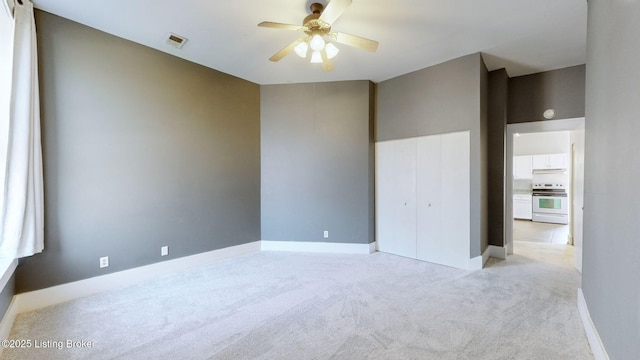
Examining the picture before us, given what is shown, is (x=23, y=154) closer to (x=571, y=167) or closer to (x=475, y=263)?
(x=475, y=263)

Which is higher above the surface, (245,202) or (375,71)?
(375,71)

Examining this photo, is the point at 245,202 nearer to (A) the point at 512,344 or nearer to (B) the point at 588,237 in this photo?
(A) the point at 512,344

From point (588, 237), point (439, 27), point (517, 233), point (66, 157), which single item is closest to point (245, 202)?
point (66, 157)

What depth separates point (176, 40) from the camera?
3117mm

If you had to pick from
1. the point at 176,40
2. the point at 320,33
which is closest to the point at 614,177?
the point at 320,33

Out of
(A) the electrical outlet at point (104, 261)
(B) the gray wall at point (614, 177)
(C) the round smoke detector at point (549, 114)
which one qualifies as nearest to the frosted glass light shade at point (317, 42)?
(B) the gray wall at point (614, 177)

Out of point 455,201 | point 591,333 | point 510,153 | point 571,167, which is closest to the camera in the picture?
point 591,333

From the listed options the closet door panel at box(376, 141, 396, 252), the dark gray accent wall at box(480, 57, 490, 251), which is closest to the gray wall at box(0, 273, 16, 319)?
the closet door panel at box(376, 141, 396, 252)

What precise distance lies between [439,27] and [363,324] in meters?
3.06

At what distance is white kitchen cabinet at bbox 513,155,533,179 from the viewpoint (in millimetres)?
7793

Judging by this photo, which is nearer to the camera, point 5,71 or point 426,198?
point 5,71

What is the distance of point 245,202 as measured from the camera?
437 centimetres

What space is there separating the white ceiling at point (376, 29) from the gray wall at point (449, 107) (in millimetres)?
200

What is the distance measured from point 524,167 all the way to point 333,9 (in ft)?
27.5
